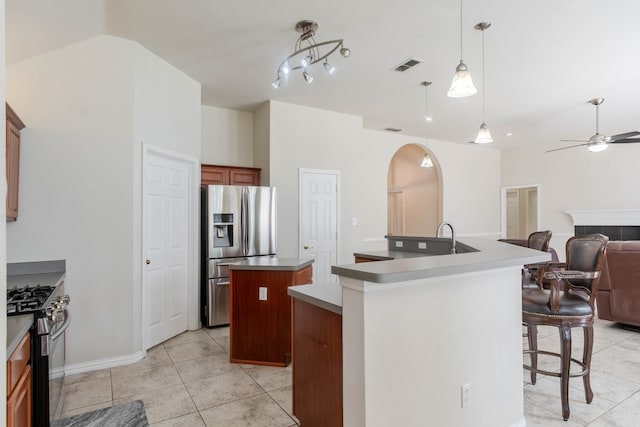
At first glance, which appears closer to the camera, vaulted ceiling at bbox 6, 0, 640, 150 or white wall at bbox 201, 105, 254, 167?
vaulted ceiling at bbox 6, 0, 640, 150

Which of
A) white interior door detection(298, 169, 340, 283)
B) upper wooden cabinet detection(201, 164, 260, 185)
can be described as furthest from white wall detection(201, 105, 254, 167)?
white interior door detection(298, 169, 340, 283)

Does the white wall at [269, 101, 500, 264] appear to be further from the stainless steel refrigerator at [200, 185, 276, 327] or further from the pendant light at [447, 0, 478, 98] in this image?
the pendant light at [447, 0, 478, 98]

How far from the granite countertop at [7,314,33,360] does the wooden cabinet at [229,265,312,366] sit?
171cm

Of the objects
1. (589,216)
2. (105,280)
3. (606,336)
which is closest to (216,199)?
(105,280)

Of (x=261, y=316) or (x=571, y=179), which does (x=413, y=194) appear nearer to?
(x=571, y=179)

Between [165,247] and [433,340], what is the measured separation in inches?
120

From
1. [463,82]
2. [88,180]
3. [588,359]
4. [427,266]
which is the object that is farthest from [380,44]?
[588,359]

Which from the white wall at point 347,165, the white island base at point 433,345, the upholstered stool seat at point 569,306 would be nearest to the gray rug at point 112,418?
the white island base at point 433,345

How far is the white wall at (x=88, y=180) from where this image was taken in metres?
2.96

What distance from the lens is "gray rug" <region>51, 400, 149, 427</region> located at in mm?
2254

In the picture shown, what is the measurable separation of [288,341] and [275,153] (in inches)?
108

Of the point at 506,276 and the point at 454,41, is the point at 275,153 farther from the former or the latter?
the point at 506,276

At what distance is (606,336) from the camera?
153 inches

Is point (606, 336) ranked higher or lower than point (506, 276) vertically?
lower
